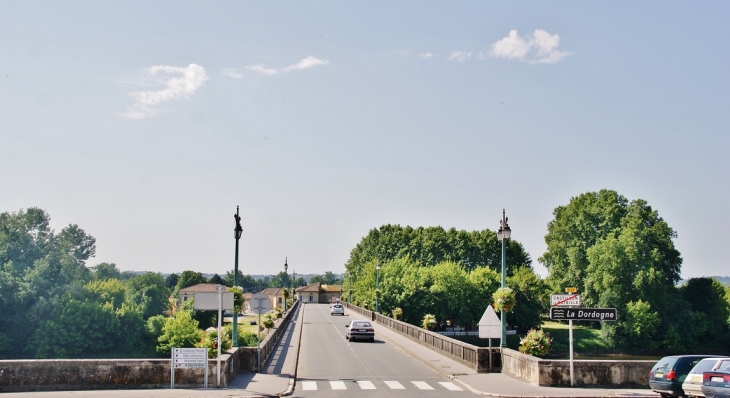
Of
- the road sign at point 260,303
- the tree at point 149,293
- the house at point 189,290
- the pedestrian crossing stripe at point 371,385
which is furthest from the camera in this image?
the house at point 189,290

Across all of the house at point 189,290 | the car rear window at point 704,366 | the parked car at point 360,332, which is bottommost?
the house at point 189,290

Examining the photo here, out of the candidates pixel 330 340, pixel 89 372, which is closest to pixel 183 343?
pixel 330 340

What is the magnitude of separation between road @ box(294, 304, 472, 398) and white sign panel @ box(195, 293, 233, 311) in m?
3.59

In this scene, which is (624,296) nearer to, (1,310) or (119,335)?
(119,335)

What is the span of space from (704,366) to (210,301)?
1456cm

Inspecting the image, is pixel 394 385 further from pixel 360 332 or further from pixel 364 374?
pixel 360 332

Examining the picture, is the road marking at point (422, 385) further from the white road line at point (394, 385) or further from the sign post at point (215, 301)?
the sign post at point (215, 301)

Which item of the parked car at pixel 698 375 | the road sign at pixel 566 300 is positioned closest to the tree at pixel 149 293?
the road sign at pixel 566 300

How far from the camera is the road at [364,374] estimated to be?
20.5m

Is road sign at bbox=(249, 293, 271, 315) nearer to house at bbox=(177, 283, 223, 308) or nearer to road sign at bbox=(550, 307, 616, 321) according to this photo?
road sign at bbox=(550, 307, 616, 321)

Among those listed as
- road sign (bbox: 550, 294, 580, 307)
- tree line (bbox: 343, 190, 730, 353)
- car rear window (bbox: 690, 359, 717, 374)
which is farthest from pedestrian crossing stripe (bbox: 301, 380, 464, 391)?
tree line (bbox: 343, 190, 730, 353)

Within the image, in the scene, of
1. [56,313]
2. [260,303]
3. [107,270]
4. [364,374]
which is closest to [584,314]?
[364,374]

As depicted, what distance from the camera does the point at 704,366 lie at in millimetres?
16891

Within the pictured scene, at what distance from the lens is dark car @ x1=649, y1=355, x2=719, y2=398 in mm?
17734
